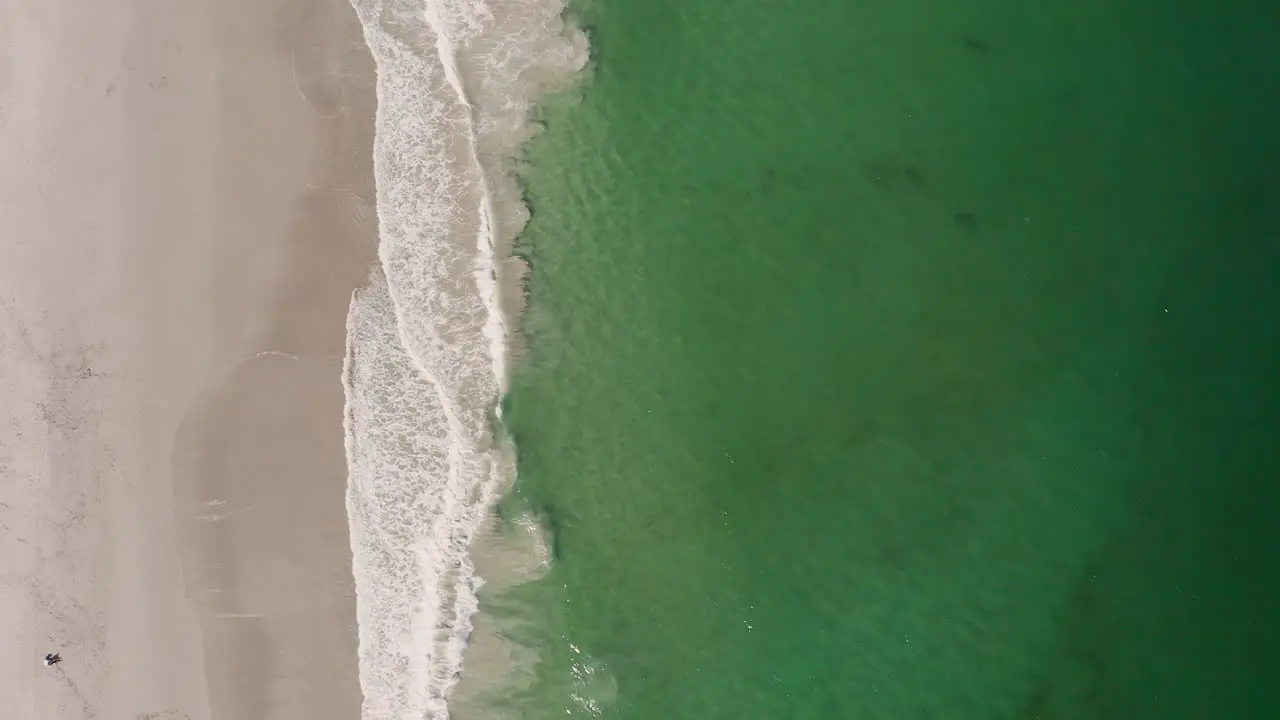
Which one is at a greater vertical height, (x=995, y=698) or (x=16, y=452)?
(x=16, y=452)

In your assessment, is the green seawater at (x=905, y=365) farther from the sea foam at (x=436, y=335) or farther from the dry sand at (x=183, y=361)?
the dry sand at (x=183, y=361)

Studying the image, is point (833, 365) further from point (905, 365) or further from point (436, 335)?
point (436, 335)

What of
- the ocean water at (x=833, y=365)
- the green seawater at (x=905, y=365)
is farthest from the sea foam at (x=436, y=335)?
the green seawater at (x=905, y=365)

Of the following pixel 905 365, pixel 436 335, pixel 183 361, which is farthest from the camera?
pixel 183 361

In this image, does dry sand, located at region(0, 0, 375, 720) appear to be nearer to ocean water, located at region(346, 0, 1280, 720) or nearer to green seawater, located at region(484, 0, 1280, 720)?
ocean water, located at region(346, 0, 1280, 720)

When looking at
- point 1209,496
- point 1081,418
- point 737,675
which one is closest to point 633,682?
point 737,675

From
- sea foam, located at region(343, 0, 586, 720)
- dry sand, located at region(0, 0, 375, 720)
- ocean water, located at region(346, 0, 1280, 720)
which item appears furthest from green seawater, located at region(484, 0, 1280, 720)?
dry sand, located at region(0, 0, 375, 720)

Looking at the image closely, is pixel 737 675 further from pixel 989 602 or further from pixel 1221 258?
pixel 1221 258

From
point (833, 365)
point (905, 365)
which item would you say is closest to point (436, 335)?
point (833, 365)
